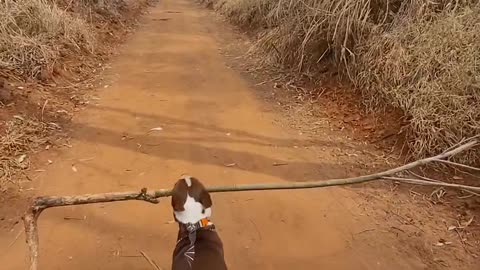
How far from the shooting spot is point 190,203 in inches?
95.5

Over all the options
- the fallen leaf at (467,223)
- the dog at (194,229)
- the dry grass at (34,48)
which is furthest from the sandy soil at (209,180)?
the dog at (194,229)

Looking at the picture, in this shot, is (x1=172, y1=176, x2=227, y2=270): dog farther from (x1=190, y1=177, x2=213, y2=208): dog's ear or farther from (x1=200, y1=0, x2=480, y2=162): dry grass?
(x1=200, y1=0, x2=480, y2=162): dry grass

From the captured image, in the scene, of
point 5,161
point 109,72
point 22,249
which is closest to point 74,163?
point 5,161

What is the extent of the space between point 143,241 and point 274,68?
15.3ft

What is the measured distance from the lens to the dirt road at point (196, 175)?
3299 mm

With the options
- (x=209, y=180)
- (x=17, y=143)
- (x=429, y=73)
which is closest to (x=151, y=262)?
(x=209, y=180)

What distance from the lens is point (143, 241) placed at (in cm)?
340

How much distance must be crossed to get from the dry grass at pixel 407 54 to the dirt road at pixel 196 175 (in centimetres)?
102

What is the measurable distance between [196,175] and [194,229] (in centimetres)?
188

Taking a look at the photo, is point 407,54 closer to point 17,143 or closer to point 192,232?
point 192,232

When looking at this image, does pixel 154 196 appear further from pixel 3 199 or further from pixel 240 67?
pixel 240 67

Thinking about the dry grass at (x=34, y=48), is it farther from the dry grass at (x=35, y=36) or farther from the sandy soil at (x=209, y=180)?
the sandy soil at (x=209, y=180)

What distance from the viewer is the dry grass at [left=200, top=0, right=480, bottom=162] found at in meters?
4.56

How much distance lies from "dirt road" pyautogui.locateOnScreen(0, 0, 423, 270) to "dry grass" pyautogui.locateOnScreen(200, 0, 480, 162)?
1021 mm
